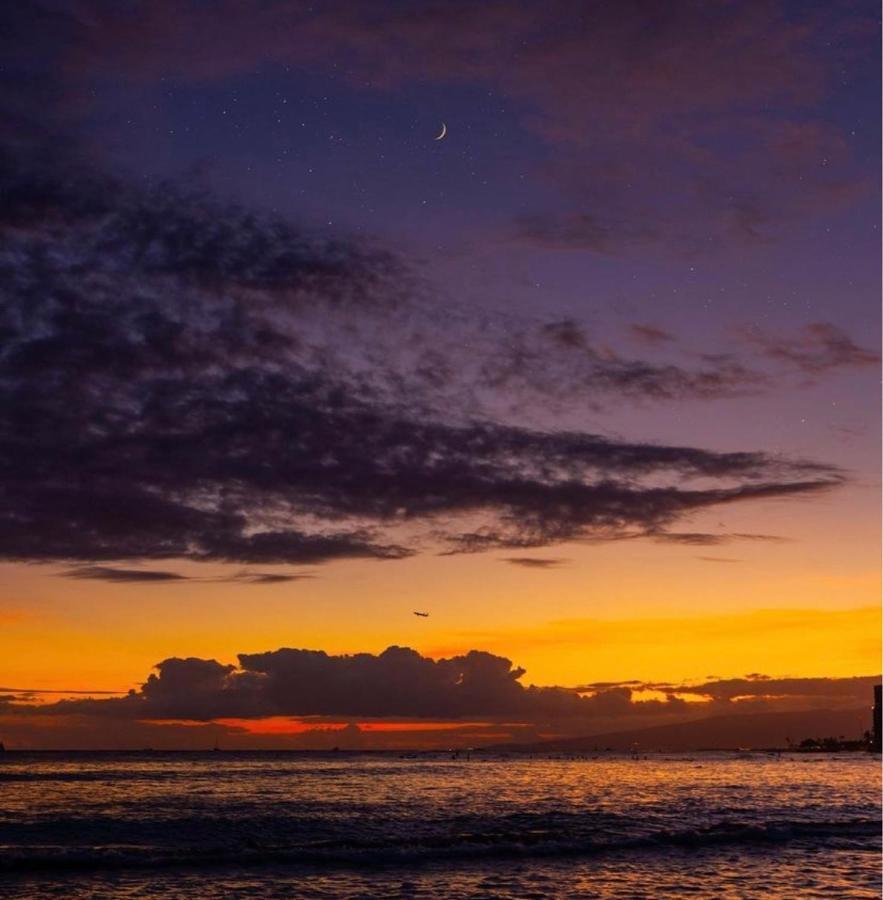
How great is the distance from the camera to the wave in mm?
46438

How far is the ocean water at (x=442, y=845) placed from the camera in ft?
130

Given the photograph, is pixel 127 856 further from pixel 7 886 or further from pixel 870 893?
pixel 870 893

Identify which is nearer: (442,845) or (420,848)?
(420,848)

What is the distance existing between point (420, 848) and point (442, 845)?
1.98 metres

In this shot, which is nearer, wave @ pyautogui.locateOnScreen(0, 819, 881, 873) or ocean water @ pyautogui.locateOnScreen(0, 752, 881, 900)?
ocean water @ pyautogui.locateOnScreen(0, 752, 881, 900)

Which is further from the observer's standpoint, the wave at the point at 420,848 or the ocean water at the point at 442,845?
the wave at the point at 420,848

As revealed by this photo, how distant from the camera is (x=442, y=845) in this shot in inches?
2063

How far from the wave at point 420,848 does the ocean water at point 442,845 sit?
147 millimetres

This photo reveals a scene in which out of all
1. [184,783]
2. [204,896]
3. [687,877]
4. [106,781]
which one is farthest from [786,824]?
[106,781]

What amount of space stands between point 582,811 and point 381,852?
31.8 m

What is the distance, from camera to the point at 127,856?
48.2 m

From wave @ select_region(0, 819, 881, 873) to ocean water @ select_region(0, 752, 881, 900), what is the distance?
147mm

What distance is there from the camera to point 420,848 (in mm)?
50906

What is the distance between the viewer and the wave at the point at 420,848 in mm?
46438
